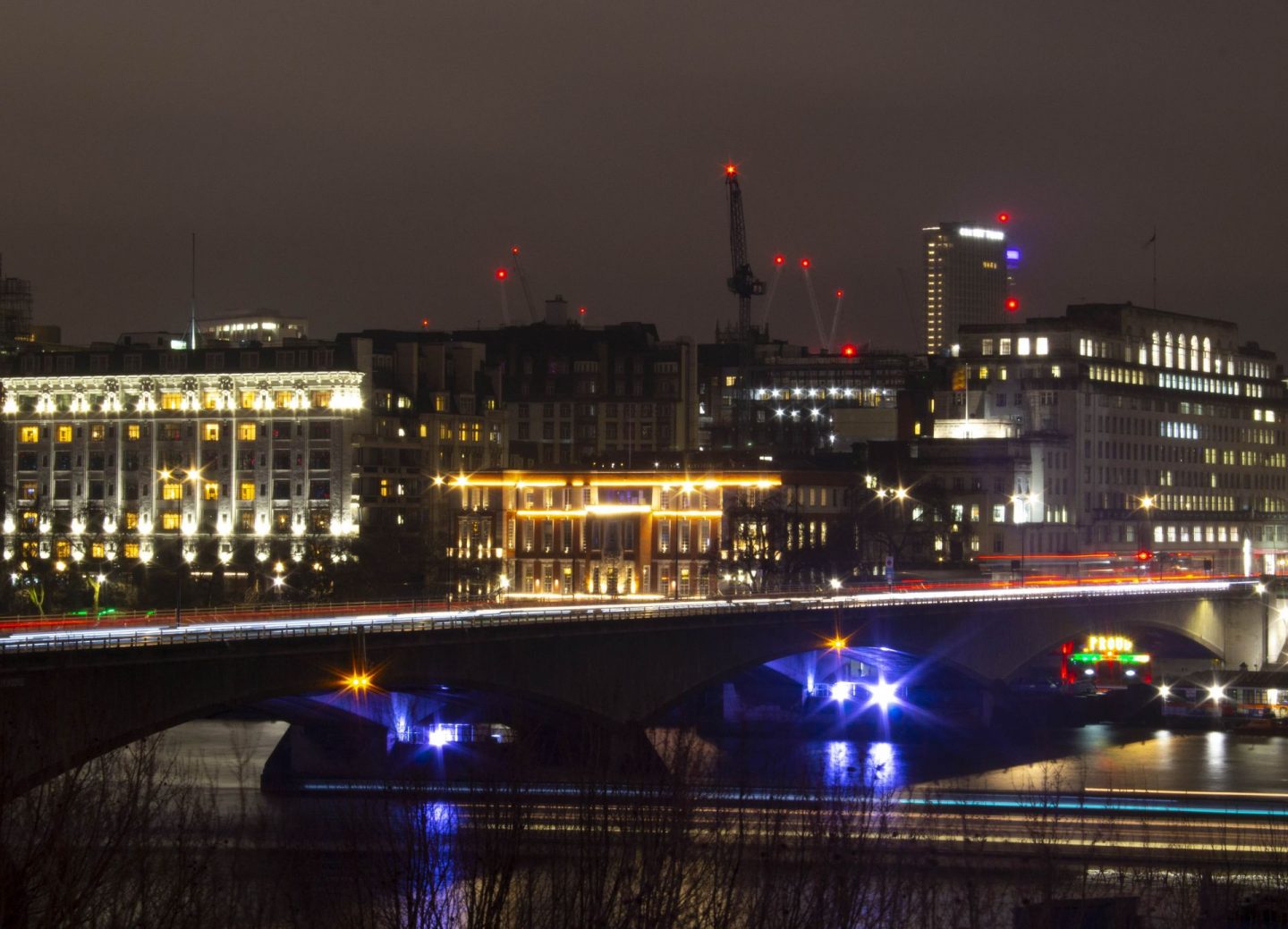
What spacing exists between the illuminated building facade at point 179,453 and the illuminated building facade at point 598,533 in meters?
9.35

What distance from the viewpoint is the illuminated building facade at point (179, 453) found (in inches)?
6048

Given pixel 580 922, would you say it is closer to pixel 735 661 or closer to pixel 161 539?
pixel 735 661

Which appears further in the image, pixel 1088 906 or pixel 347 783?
pixel 347 783

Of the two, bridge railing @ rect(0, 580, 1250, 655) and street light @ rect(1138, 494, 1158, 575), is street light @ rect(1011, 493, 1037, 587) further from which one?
bridge railing @ rect(0, 580, 1250, 655)

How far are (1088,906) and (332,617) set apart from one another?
38.9 meters

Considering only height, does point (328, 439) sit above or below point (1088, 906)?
above

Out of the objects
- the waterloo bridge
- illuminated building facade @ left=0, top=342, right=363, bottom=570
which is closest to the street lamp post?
the waterloo bridge

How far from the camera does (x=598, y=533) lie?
150 metres

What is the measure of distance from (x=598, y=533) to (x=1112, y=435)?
163 ft

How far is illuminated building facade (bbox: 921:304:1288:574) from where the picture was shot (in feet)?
561

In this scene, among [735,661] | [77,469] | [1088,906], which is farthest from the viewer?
[77,469]

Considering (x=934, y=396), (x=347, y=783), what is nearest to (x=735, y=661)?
(x=347, y=783)

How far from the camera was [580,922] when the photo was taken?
36.5 metres

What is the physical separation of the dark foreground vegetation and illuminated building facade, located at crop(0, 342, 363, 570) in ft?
275
